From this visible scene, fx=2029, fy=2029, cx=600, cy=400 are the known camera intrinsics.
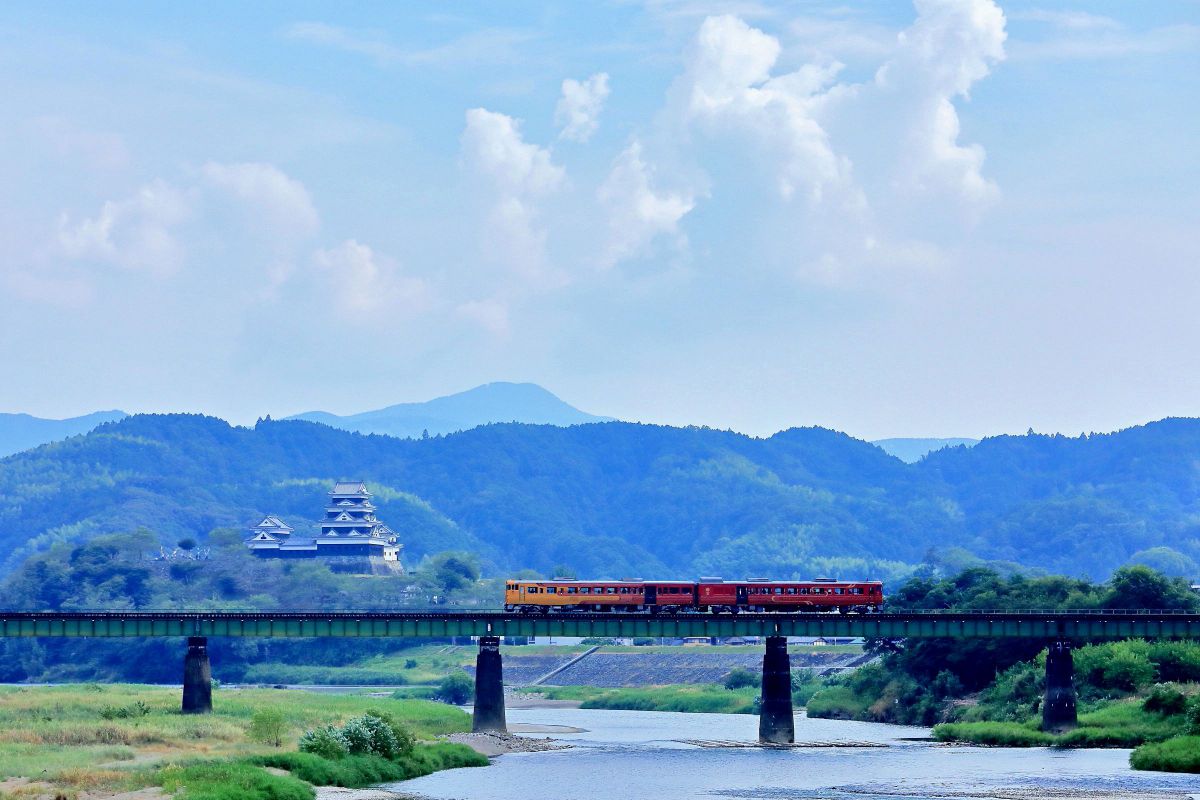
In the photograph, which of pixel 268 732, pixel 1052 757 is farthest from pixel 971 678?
pixel 268 732

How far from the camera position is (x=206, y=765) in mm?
94312

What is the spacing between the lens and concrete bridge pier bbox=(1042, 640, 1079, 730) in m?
128

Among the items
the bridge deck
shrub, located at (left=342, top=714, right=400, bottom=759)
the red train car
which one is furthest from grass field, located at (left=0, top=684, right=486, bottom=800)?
the red train car

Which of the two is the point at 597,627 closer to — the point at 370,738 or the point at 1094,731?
the point at 370,738

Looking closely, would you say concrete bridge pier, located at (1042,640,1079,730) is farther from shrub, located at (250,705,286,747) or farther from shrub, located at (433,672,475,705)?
shrub, located at (433,672,475,705)

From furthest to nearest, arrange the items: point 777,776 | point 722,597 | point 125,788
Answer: point 722,597 → point 777,776 → point 125,788

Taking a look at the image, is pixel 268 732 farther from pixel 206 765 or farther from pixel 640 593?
pixel 640 593

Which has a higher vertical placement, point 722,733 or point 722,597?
point 722,597

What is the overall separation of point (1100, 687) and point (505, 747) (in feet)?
139

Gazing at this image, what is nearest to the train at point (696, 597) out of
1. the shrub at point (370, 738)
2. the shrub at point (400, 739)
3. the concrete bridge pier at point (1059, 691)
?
the concrete bridge pier at point (1059, 691)

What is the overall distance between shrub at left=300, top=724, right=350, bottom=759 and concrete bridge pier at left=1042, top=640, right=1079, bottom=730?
47.5 meters

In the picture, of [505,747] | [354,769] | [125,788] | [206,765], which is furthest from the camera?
[505,747]

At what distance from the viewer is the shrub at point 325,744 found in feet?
338

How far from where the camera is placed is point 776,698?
132625 millimetres
